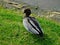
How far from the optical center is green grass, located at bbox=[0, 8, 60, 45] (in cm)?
708

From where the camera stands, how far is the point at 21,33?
24.4ft

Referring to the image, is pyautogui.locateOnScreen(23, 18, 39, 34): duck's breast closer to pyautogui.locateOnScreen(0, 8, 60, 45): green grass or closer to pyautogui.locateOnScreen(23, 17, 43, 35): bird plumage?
pyautogui.locateOnScreen(23, 17, 43, 35): bird plumage

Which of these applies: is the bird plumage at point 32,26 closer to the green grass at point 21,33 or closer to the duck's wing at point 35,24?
the duck's wing at point 35,24

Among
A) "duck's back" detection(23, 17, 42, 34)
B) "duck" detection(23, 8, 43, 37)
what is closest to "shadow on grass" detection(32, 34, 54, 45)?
"duck" detection(23, 8, 43, 37)

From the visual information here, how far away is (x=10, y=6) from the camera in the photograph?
1027 centimetres

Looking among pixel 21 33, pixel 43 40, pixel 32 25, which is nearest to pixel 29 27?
pixel 32 25

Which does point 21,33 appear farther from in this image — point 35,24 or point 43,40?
point 43,40

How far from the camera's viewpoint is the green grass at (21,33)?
708cm

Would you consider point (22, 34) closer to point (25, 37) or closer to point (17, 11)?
point (25, 37)

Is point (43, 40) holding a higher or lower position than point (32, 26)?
lower

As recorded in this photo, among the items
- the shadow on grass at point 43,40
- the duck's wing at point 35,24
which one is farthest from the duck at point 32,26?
the shadow on grass at point 43,40

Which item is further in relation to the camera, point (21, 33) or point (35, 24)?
point (21, 33)

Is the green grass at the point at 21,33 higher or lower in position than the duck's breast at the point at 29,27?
lower

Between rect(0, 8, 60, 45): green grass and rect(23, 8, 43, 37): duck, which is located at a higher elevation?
rect(23, 8, 43, 37): duck
